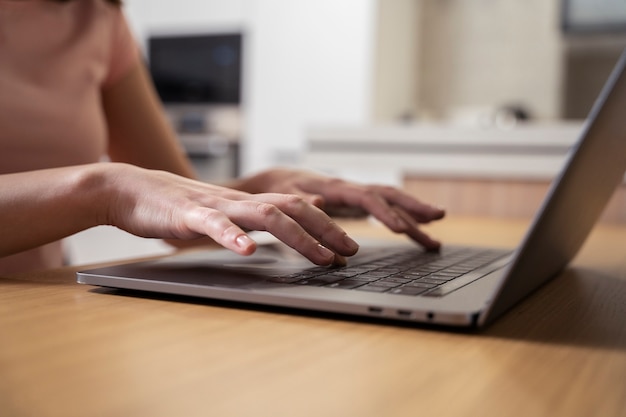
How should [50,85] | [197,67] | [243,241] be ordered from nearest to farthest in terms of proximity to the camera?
1. [243,241]
2. [50,85]
3. [197,67]

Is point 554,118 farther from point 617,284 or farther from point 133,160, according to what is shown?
point 617,284

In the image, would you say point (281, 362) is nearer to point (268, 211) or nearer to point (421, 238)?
point (268, 211)

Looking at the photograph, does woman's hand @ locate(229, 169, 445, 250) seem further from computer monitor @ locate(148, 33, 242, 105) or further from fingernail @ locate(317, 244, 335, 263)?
computer monitor @ locate(148, 33, 242, 105)

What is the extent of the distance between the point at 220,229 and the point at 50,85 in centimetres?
60

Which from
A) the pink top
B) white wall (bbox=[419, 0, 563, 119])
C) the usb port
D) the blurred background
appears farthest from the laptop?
white wall (bbox=[419, 0, 563, 119])

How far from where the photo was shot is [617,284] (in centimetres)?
64

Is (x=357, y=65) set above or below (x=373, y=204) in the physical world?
above

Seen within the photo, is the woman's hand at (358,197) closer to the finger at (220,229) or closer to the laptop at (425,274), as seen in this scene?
the laptop at (425,274)

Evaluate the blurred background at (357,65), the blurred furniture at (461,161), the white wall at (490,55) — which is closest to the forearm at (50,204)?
the blurred furniture at (461,161)

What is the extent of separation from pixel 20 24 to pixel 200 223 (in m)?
0.60

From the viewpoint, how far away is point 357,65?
3.23 m

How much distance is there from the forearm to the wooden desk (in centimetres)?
9

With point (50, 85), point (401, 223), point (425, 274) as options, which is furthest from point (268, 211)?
point (50, 85)

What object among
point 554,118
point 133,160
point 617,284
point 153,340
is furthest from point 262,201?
point 554,118
